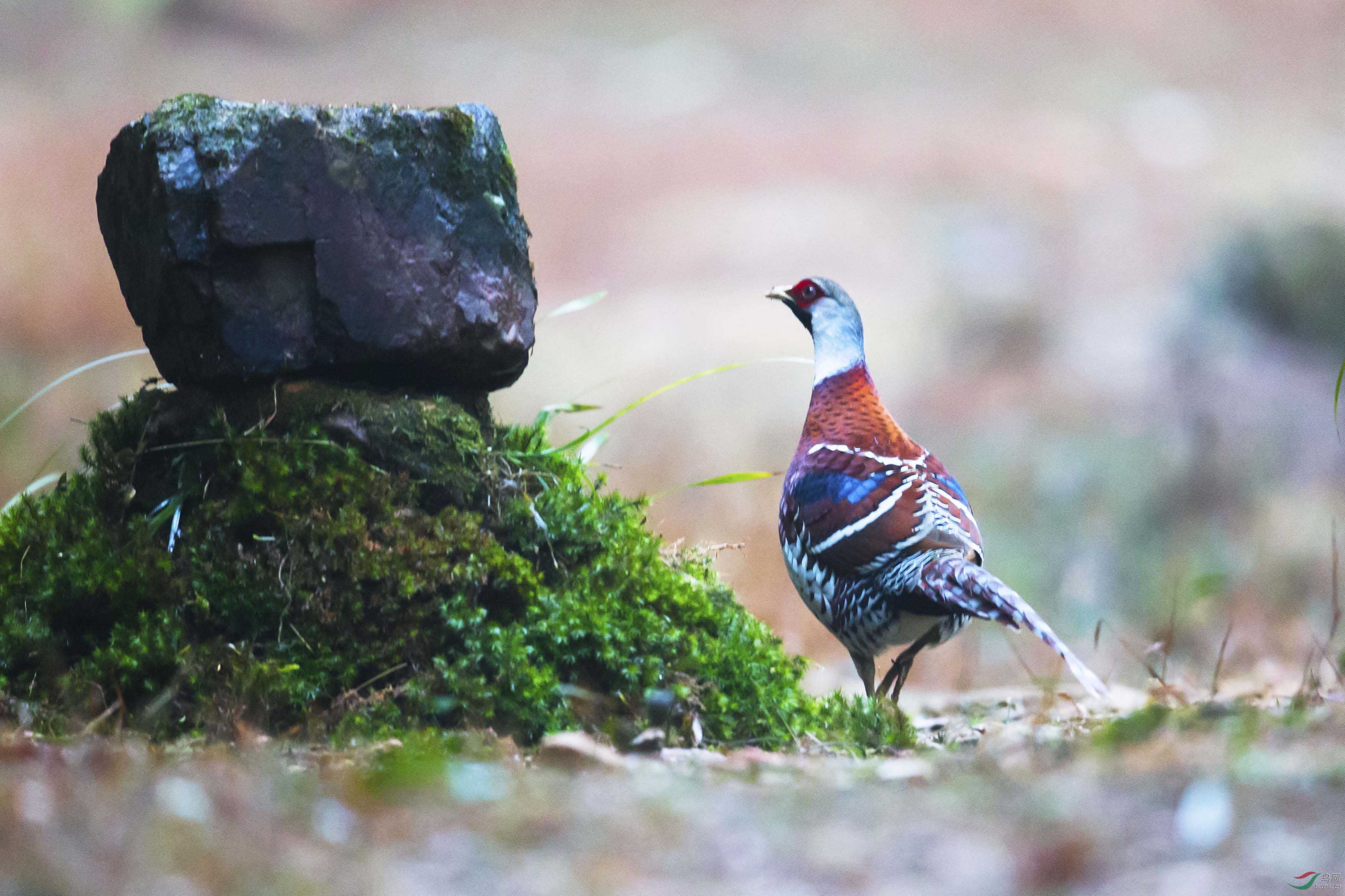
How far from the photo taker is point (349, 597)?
3.21 m

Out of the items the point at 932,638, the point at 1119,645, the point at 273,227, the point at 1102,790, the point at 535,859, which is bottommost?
the point at 1119,645

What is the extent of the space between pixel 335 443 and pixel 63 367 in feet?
21.0

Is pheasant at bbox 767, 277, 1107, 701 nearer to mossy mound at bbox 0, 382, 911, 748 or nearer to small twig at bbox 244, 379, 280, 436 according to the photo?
mossy mound at bbox 0, 382, 911, 748

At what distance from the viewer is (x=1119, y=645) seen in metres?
9.16

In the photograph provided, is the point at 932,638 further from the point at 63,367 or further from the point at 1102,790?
the point at 63,367

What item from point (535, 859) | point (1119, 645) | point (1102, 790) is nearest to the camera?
point (535, 859)

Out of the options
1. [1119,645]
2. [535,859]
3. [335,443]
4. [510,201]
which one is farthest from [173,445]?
[1119,645]

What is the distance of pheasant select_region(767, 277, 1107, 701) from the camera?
3.43 meters

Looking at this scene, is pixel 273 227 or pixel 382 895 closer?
pixel 382 895

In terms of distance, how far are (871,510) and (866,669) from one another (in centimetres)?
80

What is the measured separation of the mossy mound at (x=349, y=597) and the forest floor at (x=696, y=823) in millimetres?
724

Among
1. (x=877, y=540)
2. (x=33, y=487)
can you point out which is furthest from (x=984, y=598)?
(x=33, y=487)

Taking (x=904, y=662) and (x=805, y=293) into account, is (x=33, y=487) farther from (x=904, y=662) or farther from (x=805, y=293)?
(x=904, y=662)

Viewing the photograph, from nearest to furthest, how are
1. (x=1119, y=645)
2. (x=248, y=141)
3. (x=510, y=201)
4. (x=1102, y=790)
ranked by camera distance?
(x=1102, y=790), (x=248, y=141), (x=510, y=201), (x=1119, y=645)
